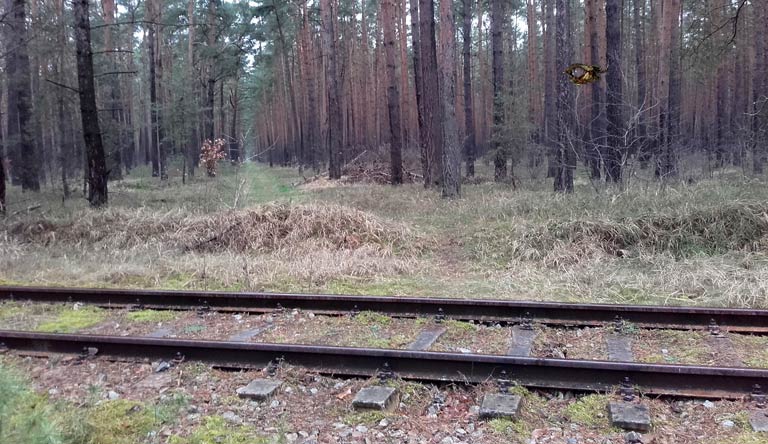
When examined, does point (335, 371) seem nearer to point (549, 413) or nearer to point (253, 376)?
point (253, 376)

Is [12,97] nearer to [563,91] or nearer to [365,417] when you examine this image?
[563,91]

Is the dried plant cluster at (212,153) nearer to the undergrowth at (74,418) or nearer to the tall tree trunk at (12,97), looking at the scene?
the tall tree trunk at (12,97)

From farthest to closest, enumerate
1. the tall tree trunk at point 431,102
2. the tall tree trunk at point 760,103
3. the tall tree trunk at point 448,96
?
the tall tree trunk at point 431,102 → the tall tree trunk at point 760,103 → the tall tree trunk at point 448,96

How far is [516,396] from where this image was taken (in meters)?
4.12

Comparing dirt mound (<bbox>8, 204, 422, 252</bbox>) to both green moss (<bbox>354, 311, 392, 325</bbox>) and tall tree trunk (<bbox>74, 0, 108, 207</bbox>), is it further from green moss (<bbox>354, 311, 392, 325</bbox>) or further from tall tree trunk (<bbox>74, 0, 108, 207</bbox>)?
green moss (<bbox>354, 311, 392, 325</bbox>)

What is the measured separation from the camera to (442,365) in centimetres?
460

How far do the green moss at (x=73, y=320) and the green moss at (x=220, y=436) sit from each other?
10.6ft

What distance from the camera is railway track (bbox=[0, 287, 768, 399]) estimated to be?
4.21 metres

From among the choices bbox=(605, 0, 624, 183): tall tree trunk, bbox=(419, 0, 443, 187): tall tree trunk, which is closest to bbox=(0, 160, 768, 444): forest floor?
bbox=(605, 0, 624, 183): tall tree trunk

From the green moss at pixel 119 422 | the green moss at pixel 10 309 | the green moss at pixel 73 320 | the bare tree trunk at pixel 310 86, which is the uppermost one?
the bare tree trunk at pixel 310 86

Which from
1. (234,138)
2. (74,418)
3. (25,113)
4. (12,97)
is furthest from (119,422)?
(12,97)

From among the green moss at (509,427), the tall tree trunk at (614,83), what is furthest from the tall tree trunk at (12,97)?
the green moss at (509,427)

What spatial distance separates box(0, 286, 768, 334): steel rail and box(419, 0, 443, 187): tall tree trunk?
38.8 feet

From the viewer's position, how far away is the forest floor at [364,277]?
3.79m
